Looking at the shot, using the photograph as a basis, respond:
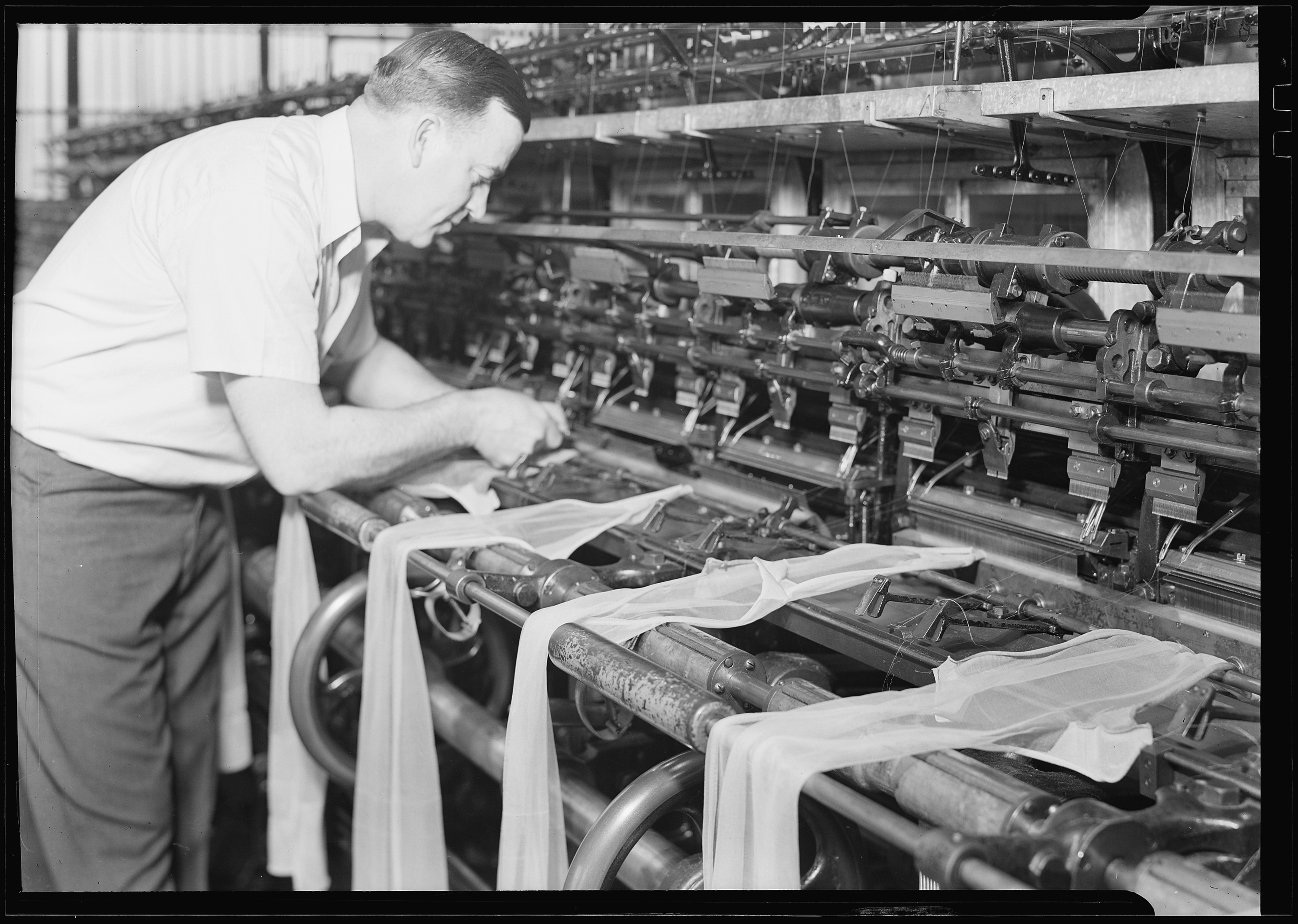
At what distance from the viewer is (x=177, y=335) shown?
227 cm

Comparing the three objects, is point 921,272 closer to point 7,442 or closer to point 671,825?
point 671,825

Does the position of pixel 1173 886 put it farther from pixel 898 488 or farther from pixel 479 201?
pixel 479 201

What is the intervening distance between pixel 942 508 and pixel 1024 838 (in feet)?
3.38

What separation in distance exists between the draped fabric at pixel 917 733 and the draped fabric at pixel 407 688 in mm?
806

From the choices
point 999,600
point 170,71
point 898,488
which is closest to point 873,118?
point 898,488

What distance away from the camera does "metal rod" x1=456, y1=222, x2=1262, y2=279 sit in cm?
156

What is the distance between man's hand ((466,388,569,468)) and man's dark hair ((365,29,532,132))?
2.02ft

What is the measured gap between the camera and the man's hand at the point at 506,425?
2562mm

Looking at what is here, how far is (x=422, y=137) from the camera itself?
7.28ft

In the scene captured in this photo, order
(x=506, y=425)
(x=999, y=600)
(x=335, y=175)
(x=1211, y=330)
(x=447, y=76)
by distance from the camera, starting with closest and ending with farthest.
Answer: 1. (x=1211, y=330)
2. (x=999, y=600)
3. (x=447, y=76)
4. (x=335, y=175)
5. (x=506, y=425)

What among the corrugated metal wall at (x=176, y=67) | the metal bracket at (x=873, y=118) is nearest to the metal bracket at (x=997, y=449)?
the metal bracket at (x=873, y=118)

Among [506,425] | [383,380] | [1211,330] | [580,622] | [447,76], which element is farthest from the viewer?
[383,380]

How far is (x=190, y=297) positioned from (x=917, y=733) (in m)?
1.41
